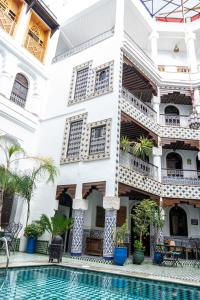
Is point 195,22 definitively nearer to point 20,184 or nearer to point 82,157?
point 82,157

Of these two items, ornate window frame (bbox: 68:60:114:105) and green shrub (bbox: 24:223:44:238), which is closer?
green shrub (bbox: 24:223:44:238)

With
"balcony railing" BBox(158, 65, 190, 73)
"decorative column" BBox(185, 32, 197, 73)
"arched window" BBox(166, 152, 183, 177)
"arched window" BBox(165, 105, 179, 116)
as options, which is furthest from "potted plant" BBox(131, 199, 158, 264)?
"decorative column" BBox(185, 32, 197, 73)

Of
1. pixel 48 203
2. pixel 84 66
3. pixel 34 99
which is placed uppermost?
pixel 84 66

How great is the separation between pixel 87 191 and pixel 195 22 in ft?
49.7

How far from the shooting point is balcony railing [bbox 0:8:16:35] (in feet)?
47.2

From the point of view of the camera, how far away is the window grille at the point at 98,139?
11.9m

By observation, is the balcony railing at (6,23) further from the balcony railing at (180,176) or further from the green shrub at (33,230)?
the balcony railing at (180,176)

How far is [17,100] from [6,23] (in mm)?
4560

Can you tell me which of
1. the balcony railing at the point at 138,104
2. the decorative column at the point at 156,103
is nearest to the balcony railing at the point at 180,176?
the decorative column at the point at 156,103

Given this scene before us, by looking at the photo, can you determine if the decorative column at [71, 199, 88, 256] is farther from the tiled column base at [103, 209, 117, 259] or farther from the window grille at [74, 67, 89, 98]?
the window grille at [74, 67, 89, 98]

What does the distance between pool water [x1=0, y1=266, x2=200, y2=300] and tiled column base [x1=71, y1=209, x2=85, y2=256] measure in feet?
11.0

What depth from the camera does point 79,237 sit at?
1080 cm

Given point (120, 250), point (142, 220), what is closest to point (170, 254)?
point (142, 220)

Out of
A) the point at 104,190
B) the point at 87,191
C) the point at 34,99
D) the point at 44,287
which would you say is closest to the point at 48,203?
the point at 87,191
